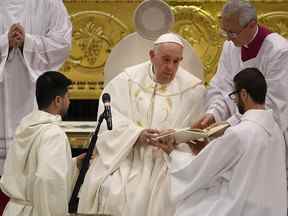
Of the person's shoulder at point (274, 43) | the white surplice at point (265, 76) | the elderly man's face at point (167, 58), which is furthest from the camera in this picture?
the elderly man's face at point (167, 58)

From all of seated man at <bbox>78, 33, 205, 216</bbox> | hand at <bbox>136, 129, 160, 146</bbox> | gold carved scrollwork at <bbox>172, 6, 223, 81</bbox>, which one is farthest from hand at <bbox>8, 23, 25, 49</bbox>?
gold carved scrollwork at <bbox>172, 6, 223, 81</bbox>

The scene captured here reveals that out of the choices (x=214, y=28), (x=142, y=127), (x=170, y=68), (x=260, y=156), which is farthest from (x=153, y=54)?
(x=214, y=28)

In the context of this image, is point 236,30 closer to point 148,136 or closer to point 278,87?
point 278,87

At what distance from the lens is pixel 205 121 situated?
5.82m

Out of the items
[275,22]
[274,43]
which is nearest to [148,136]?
[274,43]

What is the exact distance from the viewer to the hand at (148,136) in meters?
5.63

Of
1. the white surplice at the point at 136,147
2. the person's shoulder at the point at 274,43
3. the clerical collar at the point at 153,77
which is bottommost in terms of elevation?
the white surplice at the point at 136,147

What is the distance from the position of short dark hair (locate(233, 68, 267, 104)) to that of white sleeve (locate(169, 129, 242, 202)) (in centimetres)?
36

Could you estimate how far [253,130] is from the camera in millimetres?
4914

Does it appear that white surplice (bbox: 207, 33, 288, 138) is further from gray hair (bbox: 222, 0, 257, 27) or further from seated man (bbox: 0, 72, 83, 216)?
seated man (bbox: 0, 72, 83, 216)

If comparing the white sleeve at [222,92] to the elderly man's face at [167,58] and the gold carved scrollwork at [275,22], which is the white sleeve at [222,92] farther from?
the gold carved scrollwork at [275,22]

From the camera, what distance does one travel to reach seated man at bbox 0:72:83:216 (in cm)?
471

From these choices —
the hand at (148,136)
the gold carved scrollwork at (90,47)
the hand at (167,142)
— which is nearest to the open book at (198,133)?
the hand at (167,142)

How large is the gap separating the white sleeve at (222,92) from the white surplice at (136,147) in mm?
97
